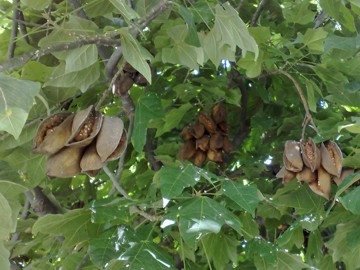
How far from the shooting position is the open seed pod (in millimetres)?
1662

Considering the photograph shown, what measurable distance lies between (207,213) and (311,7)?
1.66m

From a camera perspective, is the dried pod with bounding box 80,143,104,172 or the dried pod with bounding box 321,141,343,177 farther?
the dried pod with bounding box 321,141,343,177

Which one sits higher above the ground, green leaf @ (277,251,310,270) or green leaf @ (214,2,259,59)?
green leaf @ (214,2,259,59)

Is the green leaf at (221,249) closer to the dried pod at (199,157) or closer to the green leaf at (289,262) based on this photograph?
the green leaf at (289,262)

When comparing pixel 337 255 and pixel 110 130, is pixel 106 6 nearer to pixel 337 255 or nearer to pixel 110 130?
pixel 110 130

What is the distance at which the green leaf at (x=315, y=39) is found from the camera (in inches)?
92.4

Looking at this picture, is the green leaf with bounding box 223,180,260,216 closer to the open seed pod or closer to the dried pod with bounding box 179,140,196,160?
the open seed pod

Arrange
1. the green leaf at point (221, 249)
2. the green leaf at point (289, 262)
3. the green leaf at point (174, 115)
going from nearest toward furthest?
1. the green leaf at point (289, 262)
2. the green leaf at point (221, 249)
3. the green leaf at point (174, 115)

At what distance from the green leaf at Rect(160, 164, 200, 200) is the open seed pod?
24 centimetres

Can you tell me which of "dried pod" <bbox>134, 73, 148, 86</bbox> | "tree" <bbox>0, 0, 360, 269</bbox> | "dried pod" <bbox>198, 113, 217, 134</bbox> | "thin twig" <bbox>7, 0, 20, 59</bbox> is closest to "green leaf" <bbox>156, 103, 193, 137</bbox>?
"tree" <bbox>0, 0, 360, 269</bbox>

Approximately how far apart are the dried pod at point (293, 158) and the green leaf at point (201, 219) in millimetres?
415

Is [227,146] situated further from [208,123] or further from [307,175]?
[307,175]

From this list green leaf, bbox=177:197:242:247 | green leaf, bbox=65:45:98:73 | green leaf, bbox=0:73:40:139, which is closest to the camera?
green leaf, bbox=0:73:40:139

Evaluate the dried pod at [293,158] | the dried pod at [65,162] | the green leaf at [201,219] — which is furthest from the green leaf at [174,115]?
the dried pod at [65,162]
